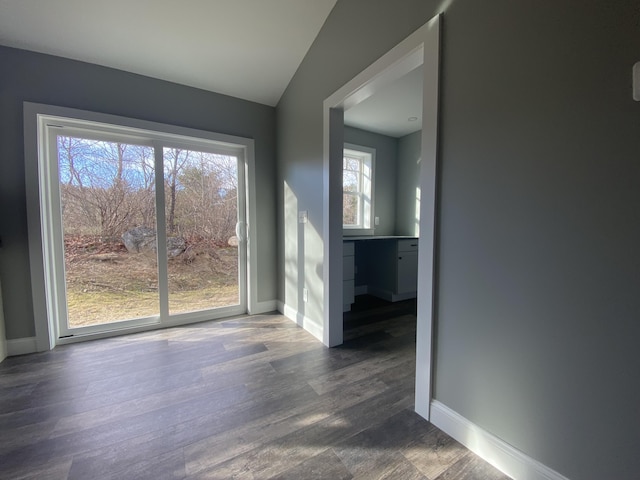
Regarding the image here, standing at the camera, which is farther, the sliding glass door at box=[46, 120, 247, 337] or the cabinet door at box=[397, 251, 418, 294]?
the cabinet door at box=[397, 251, 418, 294]

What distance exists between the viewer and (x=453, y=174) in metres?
1.31

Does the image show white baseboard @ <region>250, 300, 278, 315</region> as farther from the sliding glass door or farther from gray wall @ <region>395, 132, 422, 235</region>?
gray wall @ <region>395, 132, 422, 235</region>

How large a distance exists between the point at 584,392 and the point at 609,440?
0.15 meters

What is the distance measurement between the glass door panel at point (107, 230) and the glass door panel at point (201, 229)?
0.58 ft

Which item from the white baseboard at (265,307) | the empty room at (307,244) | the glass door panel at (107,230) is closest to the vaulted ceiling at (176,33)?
the empty room at (307,244)

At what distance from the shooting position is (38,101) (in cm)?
213

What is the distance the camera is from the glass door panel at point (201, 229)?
275 cm

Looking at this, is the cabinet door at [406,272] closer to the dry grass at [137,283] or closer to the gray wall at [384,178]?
the gray wall at [384,178]

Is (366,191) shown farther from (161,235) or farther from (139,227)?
(139,227)

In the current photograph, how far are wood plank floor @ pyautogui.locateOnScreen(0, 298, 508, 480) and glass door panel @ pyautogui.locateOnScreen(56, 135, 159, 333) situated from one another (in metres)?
0.36

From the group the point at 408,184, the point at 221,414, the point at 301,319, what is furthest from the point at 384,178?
the point at 221,414

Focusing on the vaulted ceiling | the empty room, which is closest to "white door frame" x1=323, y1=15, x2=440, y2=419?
the empty room

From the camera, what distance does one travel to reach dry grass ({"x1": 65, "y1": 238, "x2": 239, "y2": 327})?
2.48 m

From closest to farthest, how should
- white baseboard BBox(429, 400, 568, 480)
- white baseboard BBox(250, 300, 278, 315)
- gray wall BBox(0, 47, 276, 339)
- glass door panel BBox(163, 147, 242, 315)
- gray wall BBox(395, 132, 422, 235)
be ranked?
white baseboard BBox(429, 400, 568, 480) → gray wall BBox(0, 47, 276, 339) → glass door panel BBox(163, 147, 242, 315) → white baseboard BBox(250, 300, 278, 315) → gray wall BBox(395, 132, 422, 235)
